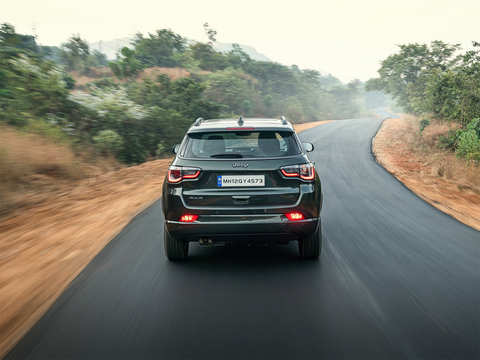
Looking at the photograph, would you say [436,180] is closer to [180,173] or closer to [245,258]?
[245,258]

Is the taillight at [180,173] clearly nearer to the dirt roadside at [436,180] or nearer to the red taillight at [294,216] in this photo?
the red taillight at [294,216]

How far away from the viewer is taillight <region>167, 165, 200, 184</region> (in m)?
4.07

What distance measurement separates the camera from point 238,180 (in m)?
4.03

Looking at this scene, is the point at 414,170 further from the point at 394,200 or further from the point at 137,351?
the point at 137,351

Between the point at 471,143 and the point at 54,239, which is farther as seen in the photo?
the point at 471,143

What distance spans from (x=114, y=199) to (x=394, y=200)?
5789 mm

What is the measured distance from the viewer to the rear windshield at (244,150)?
4211 mm

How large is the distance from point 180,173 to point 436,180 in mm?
9263

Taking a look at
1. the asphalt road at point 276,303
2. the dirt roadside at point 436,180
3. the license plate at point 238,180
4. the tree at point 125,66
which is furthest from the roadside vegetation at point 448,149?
the tree at point 125,66

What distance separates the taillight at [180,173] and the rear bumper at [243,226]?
1.37 ft

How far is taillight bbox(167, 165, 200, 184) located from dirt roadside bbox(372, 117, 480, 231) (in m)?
4.80

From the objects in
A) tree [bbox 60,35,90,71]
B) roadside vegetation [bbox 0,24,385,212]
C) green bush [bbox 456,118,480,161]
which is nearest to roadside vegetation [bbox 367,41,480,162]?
green bush [bbox 456,118,480,161]

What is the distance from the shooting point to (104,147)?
13.2 m

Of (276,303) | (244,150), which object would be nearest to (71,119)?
(244,150)
